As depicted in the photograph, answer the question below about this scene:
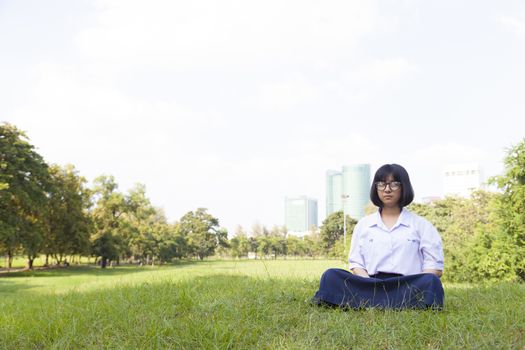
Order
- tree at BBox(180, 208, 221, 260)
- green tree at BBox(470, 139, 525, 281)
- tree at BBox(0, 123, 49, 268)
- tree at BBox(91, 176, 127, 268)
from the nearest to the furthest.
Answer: green tree at BBox(470, 139, 525, 281), tree at BBox(0, 123, 49, 268), tree at BBox(91, 176, 127, 268), tree at BBox(180, 208, 221, 260)

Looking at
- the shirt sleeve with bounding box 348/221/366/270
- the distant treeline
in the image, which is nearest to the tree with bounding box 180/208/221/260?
the distant treeline

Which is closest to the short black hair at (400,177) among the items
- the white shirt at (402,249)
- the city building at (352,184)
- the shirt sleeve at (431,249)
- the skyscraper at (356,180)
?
the white shirt at (402,249)

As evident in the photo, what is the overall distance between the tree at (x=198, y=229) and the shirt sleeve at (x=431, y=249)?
130 feet

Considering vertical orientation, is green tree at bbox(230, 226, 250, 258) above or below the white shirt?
below

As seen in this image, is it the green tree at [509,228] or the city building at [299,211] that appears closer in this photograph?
the green tree at [509,228]

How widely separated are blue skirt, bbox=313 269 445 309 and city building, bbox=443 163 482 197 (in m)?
91.6

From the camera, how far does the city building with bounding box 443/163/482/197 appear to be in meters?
87.7

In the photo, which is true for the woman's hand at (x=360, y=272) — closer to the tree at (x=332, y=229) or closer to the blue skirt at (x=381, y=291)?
the blue skirt at (x=381, y=291)

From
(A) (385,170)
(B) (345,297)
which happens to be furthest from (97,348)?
→ (A) (385,170)

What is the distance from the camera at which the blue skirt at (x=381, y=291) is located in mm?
3301

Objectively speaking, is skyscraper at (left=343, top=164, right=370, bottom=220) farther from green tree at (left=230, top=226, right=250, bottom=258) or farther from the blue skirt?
the blue skirt

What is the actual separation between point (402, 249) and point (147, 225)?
1549 inches

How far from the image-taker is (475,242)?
11633 millimetres

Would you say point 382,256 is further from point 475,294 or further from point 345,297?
point 475,294
